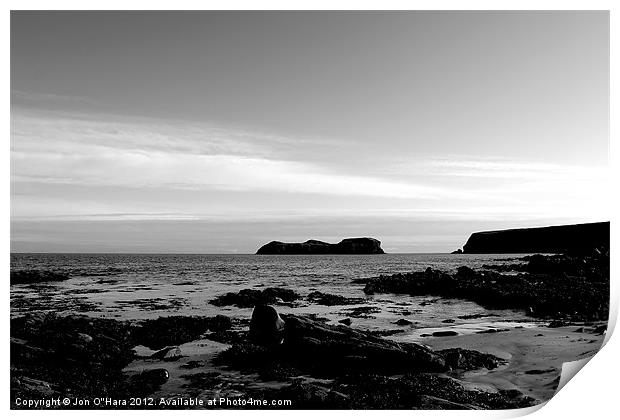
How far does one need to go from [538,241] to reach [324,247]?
17492mm

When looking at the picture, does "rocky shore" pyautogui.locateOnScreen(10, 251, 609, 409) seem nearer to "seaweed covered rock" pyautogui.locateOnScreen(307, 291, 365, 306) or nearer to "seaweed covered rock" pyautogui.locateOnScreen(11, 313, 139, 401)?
"seaweed covered rock" pyautogui.locateOnScreen(11, 313, 139, 401)

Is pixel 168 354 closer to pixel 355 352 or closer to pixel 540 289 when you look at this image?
pixel 355 352

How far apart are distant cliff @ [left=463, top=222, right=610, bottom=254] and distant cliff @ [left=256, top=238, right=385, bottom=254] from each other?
10.9 metres

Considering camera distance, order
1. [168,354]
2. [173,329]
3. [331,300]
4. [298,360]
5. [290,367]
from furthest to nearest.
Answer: [331,300] < [173,329] < [168,354] < [298,360] < [290,367]

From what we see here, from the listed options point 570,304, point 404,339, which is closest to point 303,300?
point 404,339

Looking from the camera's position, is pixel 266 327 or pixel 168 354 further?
pixel 266 327

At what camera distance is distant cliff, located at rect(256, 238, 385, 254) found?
39469mm

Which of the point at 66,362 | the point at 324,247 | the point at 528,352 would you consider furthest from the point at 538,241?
the point at 66,362

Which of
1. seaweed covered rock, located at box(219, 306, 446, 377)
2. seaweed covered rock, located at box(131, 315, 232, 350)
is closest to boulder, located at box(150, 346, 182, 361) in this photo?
seaweed covered rock, located at box(131, 315, 232, 350)

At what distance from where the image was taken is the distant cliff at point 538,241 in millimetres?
21278

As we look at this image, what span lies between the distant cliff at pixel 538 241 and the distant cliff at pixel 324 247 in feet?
35.7

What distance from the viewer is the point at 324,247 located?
148ft

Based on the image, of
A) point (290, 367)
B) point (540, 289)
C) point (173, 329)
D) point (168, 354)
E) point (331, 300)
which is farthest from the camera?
point (540, 289)
